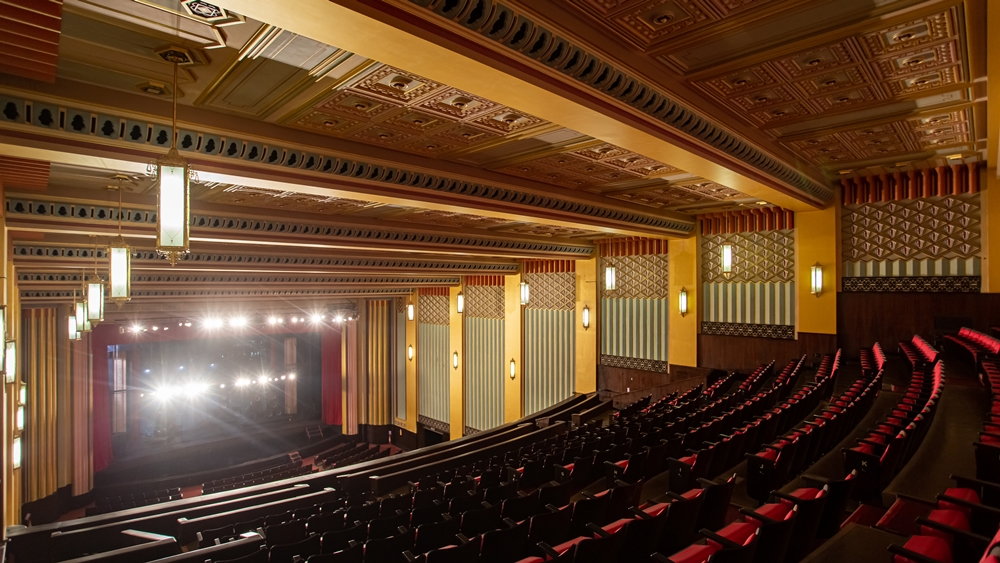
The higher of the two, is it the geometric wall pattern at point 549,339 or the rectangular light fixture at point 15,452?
the geometric wall pattern at point 549,339

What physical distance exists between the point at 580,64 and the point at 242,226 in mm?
5299

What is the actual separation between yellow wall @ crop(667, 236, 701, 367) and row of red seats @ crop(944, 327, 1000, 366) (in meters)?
4.14

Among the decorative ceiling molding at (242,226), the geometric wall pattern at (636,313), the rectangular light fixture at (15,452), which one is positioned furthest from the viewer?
the geometric wall pattern at (636,313)

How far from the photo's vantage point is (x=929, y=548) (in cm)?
215

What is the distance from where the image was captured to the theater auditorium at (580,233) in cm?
293

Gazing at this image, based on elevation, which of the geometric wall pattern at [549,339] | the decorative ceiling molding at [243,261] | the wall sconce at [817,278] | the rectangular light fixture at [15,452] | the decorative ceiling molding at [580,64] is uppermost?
the decorative ceiling molding at [580,64]

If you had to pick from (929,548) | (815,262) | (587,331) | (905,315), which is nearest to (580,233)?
(587,331)

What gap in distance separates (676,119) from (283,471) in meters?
15.5

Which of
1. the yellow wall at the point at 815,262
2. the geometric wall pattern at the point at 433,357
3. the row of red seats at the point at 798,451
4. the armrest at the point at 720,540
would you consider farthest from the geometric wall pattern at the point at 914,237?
the geometric wall pattern at the point at 433,357

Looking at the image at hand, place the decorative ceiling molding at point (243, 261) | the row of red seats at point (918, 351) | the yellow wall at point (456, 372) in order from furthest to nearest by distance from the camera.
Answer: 1. the yellow wall at point (456, 372)
2. the decorative ceiling molding at point (243, 261)
3. the row of red seats at point (918, 351)

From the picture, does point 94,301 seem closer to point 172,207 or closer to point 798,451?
point 172,207

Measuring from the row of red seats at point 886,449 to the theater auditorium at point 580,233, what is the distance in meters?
0.03

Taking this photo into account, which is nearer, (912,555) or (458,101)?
(912,555)

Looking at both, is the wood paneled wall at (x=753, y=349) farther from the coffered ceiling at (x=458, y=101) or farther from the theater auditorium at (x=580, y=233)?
the coffered ceiling at (x=458, y=101)
